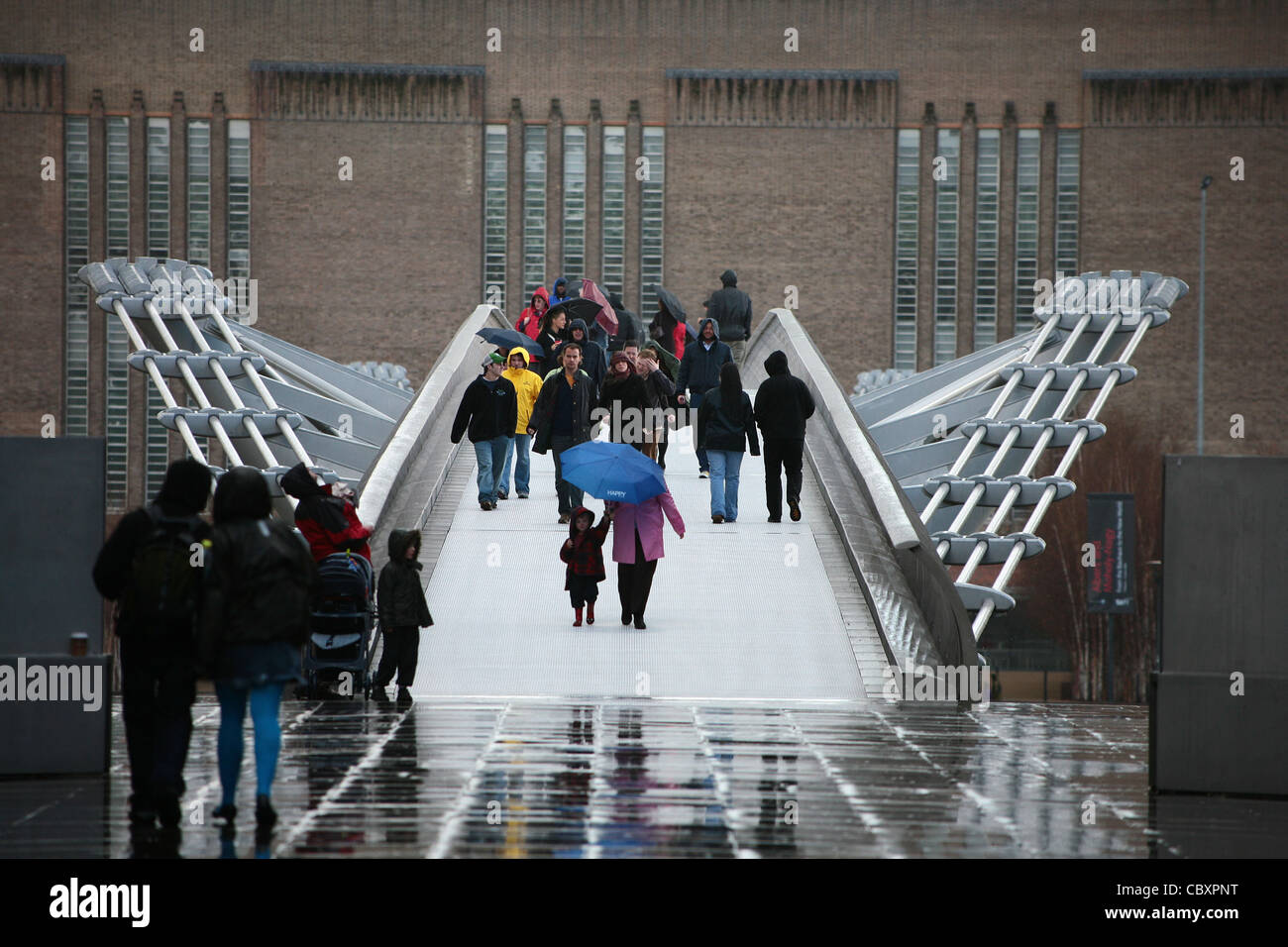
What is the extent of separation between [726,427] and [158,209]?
41.6 metres

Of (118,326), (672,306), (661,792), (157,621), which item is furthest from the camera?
(118,326)

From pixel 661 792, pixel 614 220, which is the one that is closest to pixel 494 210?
pixel 614 220

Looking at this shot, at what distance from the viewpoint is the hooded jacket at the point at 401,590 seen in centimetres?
1141

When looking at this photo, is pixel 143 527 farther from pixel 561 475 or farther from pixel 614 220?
pixel 614 220

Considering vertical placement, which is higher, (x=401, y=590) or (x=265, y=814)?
(x=401, y=590)

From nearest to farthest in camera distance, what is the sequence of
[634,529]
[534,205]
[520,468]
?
[634,529] → [520,468] → [534,205]

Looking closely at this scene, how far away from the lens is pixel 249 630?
729 centimetres

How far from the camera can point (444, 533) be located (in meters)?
15.6

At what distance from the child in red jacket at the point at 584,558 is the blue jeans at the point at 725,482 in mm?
3021

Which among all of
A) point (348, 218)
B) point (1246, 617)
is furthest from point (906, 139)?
point (1246, 617)

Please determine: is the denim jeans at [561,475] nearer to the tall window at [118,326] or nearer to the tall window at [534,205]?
the tall window at [534,205]

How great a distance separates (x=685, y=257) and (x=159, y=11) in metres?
16.8

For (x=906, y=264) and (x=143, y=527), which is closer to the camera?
(x=143, y=527)

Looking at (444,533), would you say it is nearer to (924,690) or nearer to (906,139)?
(924,690)
